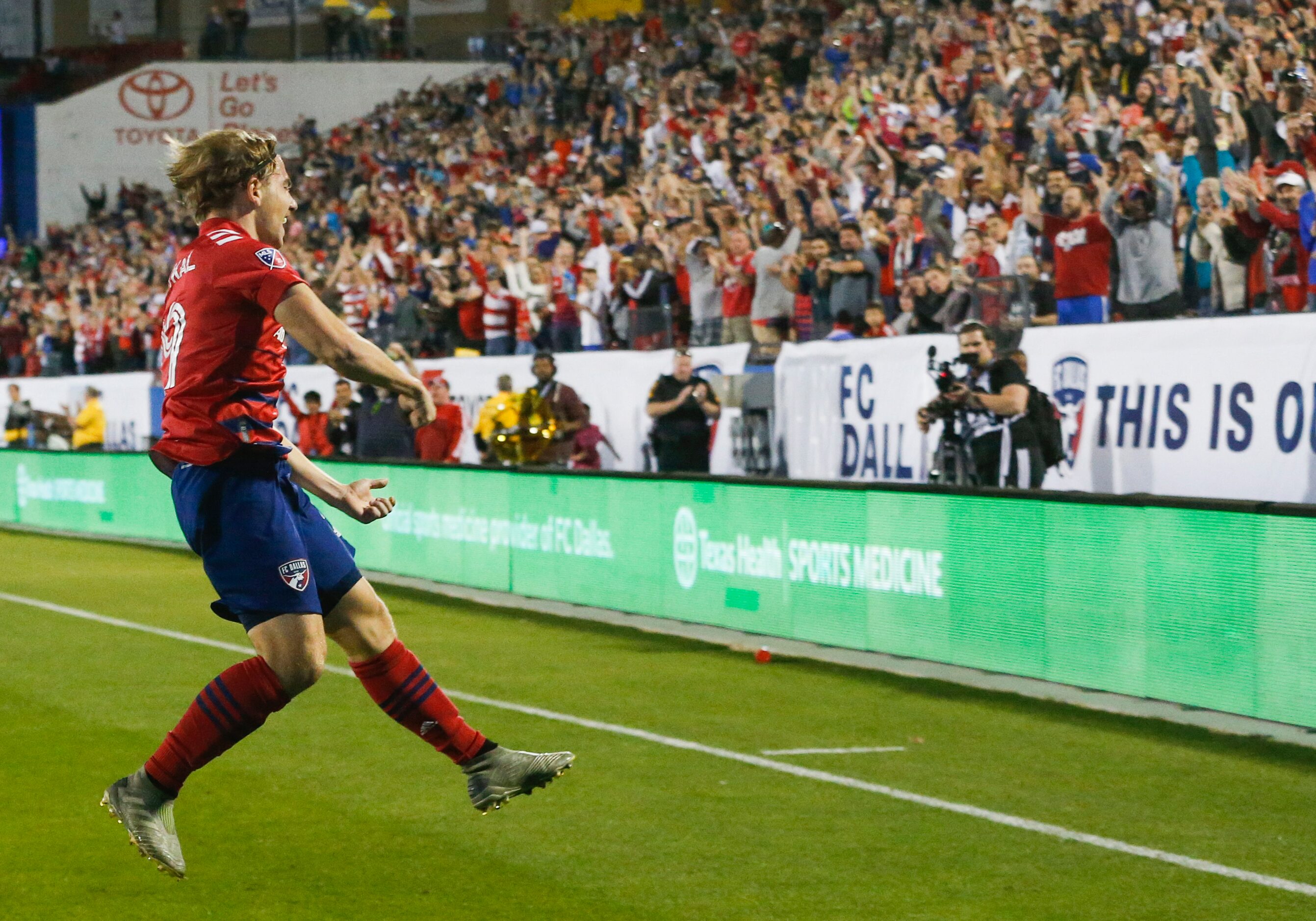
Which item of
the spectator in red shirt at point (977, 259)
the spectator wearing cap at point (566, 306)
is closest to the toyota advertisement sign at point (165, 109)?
the spectator wearing cap at point (566, 306)

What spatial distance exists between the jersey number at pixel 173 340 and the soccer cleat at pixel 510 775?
57.7 inches

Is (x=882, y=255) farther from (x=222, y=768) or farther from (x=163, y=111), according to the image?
(x=163, y=111)

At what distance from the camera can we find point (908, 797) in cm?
831

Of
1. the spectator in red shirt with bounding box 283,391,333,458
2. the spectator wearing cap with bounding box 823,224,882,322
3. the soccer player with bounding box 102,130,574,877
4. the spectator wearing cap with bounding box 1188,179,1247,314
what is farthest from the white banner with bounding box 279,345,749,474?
the soccer player with bounding box 102,130,574,877

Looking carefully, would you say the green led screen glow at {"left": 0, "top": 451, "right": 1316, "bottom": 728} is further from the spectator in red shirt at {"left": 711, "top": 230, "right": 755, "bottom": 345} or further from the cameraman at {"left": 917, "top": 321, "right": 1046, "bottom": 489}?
the spectator in red shirt at {"left": 711, "top": 230, "right": 755, "bottom": 345}

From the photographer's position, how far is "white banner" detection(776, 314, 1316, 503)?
13.2 metres

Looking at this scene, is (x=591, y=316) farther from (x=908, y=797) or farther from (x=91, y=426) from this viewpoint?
(x=91, y=426)

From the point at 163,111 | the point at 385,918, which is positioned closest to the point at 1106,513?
the point at 385,918

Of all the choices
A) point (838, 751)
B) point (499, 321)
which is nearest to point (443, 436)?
point (499, 321)

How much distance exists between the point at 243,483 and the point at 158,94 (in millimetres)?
44582

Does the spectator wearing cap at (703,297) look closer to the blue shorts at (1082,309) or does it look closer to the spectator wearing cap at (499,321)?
the spectator wearing cap at (499,321)

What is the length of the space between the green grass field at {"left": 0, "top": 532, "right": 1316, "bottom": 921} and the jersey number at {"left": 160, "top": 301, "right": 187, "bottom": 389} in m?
1.83

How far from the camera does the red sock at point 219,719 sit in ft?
18.3

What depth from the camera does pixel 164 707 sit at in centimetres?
1106
